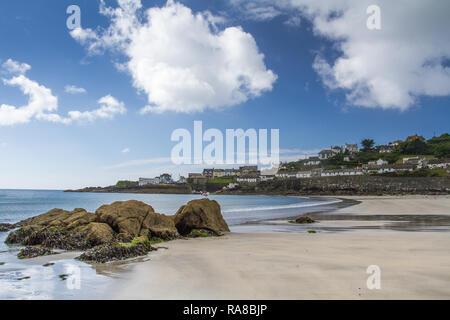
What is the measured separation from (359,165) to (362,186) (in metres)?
44.2

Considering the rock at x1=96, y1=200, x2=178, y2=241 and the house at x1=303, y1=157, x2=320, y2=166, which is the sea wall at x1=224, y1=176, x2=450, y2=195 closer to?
the house at x1=303, y1=157, x2=320, y2=166

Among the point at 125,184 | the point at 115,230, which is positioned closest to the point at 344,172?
the point at 115,230

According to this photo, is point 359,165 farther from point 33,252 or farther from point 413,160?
point 33,252

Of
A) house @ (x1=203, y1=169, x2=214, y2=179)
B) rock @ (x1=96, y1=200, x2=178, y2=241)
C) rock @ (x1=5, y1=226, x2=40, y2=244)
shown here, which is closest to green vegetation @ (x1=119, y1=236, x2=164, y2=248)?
rock @ (x1=96, y1=200, x2=178, y2=241)

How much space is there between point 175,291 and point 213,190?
143291mm

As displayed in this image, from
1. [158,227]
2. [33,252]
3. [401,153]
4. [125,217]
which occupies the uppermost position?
[401,153]

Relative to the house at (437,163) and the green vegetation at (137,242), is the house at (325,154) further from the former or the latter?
the green vegetation at (137,242)

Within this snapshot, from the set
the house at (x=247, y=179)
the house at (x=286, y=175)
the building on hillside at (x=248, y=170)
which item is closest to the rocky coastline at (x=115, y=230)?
the house at (x=286, y=175)

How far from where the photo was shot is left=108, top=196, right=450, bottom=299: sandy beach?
557 centimetres

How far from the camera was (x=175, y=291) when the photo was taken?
584 centimetres

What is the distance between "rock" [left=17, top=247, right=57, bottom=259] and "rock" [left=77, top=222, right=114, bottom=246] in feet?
4.80

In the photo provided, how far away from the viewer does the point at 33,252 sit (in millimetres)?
10094

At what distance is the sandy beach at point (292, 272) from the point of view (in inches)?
219
